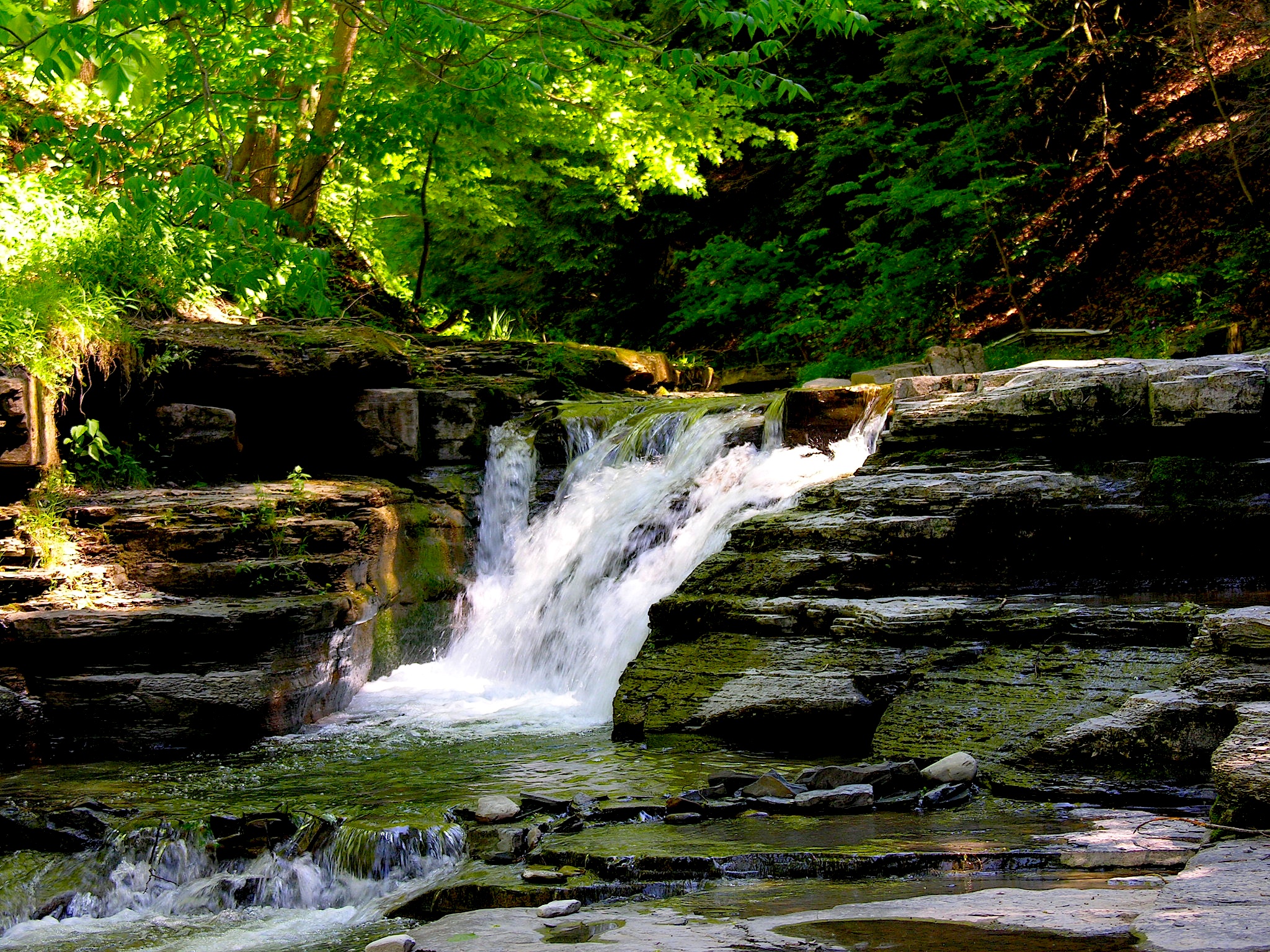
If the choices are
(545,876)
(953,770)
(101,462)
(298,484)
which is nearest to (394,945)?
(545,876)

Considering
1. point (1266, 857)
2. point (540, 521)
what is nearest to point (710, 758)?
point (1266, 857)

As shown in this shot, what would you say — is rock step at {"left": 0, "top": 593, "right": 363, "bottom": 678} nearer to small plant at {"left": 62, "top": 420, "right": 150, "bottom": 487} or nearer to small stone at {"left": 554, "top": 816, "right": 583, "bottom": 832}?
small plant at {"left": 62, "top": 420, "right": 150, "bottom": 487}

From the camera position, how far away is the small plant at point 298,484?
29.0 feet

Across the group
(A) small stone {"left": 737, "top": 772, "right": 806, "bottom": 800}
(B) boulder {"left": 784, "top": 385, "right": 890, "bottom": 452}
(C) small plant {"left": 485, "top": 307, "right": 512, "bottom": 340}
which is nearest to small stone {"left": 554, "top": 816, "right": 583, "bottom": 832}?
(A) small stone {"left": 737, "top": 772, "right": 806, "bottom": 800}

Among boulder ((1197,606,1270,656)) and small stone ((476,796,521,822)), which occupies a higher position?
boulder ((1197,606,1270,656))

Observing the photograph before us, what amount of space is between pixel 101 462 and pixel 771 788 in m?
6.85

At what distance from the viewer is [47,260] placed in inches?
354

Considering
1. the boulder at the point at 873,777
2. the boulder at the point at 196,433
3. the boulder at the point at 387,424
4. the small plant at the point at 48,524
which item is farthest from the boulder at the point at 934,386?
the small plant at the point at 48,524

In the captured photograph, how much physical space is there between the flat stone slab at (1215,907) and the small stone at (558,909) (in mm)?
1833

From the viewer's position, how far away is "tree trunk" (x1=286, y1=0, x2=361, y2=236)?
11344mm

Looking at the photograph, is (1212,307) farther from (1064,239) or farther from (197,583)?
(197,583)

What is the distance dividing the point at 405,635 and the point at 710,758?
15.5 ft

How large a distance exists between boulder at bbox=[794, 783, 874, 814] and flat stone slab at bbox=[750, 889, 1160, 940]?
4.19ft

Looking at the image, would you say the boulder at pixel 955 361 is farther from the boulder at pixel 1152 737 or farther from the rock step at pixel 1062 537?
the boulder at pixel 1152 737
